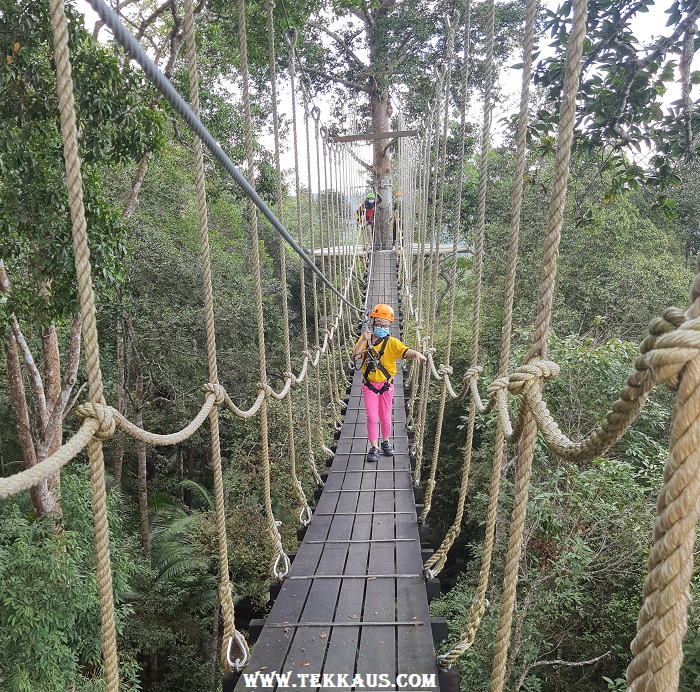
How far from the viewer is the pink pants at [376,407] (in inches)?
110

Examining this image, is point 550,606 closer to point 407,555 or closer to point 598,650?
point 598,650

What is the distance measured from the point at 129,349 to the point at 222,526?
528 centimetres

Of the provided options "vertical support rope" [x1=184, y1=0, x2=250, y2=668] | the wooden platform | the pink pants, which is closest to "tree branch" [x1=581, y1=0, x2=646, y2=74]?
"vertical support rope" [x1=184, y1=0, x2=250, y2=668]

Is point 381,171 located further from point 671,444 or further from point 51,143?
point 671,444

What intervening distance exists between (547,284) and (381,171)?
8.95 meters

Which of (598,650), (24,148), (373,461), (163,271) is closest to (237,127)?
(163,271)

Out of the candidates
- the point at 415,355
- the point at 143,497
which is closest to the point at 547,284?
the point at 415,355

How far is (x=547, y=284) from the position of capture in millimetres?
823

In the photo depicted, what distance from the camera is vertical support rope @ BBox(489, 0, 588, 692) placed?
770 millimetres

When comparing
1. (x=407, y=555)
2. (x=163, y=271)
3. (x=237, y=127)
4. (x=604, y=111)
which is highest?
(x=237, y=127)

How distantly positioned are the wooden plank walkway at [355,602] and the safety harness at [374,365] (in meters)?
0.41

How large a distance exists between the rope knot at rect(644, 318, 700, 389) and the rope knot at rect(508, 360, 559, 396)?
1.37ft

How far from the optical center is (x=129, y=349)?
20.2ft

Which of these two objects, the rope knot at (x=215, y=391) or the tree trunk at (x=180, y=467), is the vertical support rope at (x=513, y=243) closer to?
the rope knot at (x=215, y=391)
